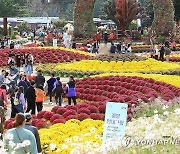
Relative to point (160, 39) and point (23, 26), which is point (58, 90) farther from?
point (23, 26)

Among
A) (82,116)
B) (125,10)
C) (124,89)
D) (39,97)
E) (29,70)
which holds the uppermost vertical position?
(125,10)

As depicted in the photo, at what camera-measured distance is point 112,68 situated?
26.5 metres

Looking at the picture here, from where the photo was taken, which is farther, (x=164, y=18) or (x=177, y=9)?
(x=177, y=9)

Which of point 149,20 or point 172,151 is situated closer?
point 172,151

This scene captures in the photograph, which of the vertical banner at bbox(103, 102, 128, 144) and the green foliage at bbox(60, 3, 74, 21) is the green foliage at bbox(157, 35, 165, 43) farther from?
the green foliage at bbox(60, 3, 74, 21)

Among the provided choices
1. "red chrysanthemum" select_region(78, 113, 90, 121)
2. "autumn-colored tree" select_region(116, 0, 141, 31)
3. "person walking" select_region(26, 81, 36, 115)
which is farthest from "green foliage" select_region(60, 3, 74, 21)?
"red chrysanthemum" select_region(78, 113, 90, 121)

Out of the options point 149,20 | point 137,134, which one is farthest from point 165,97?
point 149,20

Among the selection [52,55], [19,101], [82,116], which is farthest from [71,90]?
[52,55]

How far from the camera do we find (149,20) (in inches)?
2677

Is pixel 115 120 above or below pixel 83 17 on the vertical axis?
above

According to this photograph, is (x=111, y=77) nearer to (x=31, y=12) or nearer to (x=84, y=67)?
(x=84, y=67)

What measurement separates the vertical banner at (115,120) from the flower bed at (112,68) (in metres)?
16.1

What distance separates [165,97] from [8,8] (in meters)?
66.1

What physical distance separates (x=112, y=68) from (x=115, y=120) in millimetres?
17119
